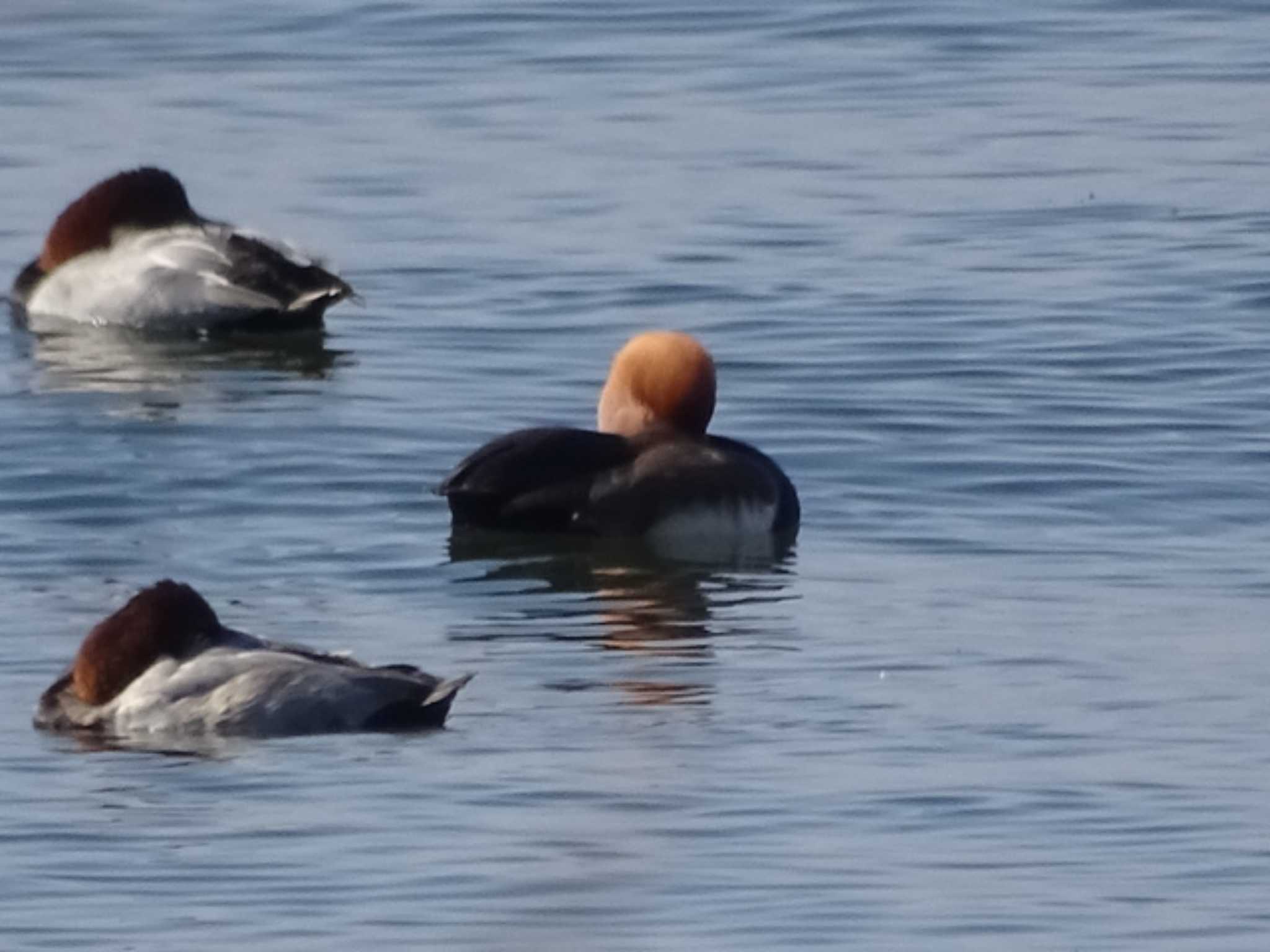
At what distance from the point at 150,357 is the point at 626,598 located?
15.6 feet

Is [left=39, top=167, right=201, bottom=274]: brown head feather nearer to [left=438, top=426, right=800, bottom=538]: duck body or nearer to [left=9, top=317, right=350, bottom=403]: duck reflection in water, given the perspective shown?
[left=9, top=317, right=350, bottom=403]: duck reflection in water

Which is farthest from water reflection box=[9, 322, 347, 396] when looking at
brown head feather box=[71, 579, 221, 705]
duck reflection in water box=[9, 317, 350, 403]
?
brown head feather box=[71, 579, 221, 705]

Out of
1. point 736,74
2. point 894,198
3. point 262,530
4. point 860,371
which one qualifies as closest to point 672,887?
point 262,530

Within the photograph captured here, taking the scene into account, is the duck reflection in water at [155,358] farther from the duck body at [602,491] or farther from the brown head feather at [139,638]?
the brown head feather at [139,638]

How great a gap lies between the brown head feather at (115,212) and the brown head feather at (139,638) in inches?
276

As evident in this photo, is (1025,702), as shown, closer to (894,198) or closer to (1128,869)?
(1128,869)

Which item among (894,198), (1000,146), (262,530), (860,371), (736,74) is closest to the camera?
(262,530)

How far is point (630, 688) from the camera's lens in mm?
9648

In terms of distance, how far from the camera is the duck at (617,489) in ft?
38.8

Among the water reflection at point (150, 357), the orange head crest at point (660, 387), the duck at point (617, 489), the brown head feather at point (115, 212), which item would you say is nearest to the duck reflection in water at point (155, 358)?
the water reflection at point (150, 357)

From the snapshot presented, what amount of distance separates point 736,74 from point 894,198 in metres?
3.64

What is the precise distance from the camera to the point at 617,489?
12.0 meters

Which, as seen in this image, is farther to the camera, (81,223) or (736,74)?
(736,74)

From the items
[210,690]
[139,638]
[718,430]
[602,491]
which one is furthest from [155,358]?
[210,690]
